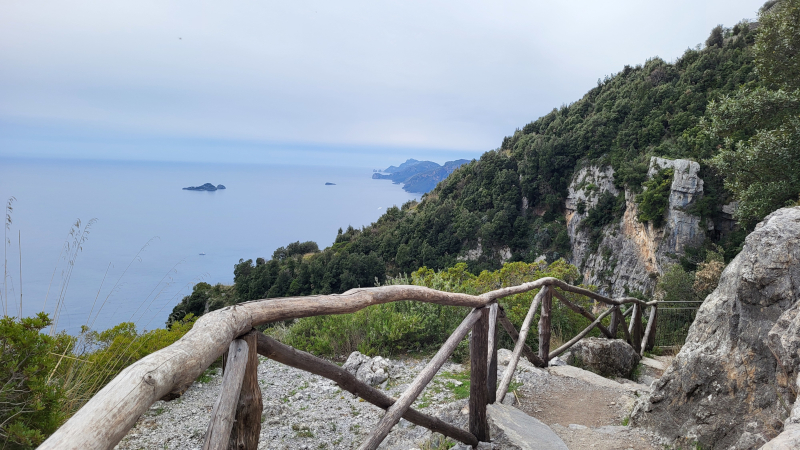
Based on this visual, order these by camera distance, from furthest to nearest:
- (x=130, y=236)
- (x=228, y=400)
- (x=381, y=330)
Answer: (x=130, y=236), (x=381, y=330), (x=228, y=400)

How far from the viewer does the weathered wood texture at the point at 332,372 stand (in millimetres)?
1511

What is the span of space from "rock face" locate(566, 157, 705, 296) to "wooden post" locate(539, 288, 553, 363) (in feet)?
80.5

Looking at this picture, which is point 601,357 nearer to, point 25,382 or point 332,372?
point 332,372

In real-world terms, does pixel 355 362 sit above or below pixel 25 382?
below

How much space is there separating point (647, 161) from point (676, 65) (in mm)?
12038

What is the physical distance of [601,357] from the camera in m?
5.11

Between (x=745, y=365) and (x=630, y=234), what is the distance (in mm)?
30372

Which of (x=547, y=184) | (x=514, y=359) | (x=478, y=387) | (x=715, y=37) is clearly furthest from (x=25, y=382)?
(x=715, y=37)

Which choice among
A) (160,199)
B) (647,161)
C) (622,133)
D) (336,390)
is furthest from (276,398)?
(160,199)

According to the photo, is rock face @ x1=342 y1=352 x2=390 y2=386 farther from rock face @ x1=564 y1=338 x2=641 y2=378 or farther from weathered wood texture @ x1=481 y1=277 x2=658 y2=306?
rock face @ x1=564 y1=338 x2=641 y2=378

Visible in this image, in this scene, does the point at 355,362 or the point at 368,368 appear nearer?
the point at 368,368

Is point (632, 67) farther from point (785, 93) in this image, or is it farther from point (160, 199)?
point (160, 199)

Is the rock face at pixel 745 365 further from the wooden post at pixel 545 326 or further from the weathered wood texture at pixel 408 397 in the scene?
the weathered wood texture at pixel 408 397

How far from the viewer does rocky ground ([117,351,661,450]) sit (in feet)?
9.37
